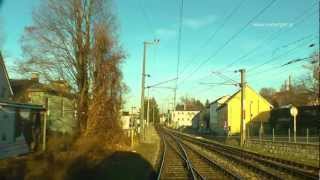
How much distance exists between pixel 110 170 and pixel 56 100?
21.4m

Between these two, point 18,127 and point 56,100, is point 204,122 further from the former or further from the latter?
point 18,127

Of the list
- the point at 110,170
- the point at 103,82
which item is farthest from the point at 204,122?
the point at 110,170

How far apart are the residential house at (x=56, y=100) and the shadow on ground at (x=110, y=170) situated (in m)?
9.57

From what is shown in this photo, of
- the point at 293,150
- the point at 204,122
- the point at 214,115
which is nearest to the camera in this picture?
the point at 293,150

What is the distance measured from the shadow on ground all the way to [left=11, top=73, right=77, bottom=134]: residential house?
31.4ft

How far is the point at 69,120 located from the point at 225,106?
57.6 meters

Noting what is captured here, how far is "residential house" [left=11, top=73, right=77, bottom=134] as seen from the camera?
3400cm

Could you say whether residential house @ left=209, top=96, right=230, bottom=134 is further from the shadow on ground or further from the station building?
the shadow on ground

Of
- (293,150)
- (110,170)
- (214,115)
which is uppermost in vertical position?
(214,115)

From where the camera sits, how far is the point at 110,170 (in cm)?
2089

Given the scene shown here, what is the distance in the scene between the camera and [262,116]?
84.8 metres

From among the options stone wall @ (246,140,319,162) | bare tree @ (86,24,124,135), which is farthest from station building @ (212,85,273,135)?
bare tree @ (86,24,124,135)

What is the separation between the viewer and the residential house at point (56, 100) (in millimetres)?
34000

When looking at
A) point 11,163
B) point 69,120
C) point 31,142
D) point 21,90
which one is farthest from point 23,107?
point 21,90
